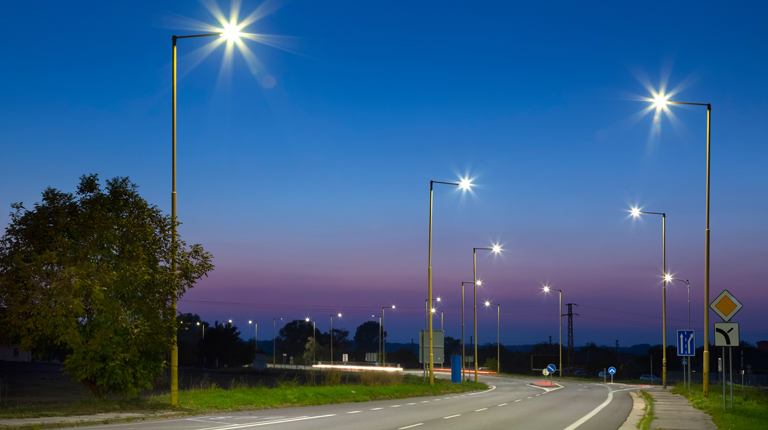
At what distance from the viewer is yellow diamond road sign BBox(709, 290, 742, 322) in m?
20.8

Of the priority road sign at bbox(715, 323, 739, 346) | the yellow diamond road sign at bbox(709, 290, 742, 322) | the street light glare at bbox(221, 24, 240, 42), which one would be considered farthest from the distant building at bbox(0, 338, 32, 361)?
the yellow diamond road sign at bbox(709, 290, 742, 322)

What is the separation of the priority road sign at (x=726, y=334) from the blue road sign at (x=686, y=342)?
1510 cm

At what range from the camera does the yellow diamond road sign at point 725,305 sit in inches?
818

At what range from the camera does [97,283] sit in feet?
60.5

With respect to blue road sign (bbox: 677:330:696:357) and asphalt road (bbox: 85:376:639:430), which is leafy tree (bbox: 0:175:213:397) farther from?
blue road sign (bbox: 677:330:696:357)

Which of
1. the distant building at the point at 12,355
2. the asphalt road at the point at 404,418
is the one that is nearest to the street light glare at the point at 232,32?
the asphalt road at the point at 404,418

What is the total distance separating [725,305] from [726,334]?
85 centimetres

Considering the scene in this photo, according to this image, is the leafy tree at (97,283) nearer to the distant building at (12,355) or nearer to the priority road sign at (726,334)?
the priority road sign at (726,334)

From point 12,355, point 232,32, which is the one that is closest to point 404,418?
point 232,32

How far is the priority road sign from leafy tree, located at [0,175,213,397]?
1557cm

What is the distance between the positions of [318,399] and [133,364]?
8347mm

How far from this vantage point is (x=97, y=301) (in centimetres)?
1856

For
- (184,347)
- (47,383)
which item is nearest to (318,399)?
(47,383)

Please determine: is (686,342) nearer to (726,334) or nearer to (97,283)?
(726,334)
